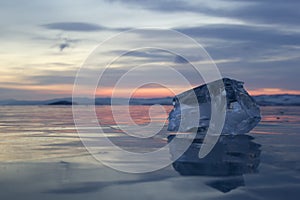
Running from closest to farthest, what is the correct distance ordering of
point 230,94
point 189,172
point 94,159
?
point 189,172 < point 94,159 < point 230,94

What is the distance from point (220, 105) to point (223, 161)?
7.41 meters

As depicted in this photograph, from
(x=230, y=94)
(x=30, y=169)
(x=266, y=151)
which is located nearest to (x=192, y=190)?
(x=30, y=169)

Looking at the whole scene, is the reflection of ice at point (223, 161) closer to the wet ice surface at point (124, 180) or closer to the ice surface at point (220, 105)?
the wet ice surface at point (124, 180)

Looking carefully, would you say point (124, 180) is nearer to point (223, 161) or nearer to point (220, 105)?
point (223, 161)

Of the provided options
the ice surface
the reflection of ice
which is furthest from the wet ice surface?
the ice surface

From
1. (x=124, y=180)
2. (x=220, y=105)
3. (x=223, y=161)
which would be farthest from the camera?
(x=220, y=105)

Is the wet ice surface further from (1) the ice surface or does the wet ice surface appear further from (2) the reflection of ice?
(1) the ice surface

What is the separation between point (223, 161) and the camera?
969 cm

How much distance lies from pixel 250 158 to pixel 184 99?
800 centimetres

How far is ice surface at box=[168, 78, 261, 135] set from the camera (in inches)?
662

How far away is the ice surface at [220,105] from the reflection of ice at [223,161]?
2958 millimetres

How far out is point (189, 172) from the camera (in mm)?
8289

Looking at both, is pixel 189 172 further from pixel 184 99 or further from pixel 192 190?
pixel 184 99

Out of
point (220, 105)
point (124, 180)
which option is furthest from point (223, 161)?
point (220, 105)
